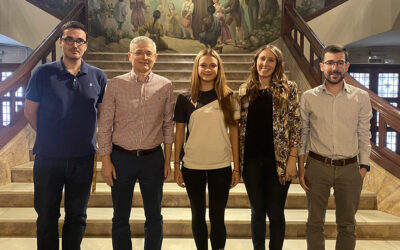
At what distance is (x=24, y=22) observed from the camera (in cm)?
675

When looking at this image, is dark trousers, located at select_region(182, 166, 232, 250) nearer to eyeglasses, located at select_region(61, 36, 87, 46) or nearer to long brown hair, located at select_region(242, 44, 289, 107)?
long brown hair, located at select_region(242, 44, 289, 107)

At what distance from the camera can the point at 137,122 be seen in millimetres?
2025

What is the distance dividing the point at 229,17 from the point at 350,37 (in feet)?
10.2

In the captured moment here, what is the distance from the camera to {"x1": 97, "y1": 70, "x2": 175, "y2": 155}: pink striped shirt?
6.57 ft

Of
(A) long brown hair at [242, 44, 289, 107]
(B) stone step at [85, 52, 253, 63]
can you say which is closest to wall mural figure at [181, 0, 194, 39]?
(B) stone step at [85, 52, 253, 63]

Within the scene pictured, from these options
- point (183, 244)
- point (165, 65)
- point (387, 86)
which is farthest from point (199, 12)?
point (183, 244)

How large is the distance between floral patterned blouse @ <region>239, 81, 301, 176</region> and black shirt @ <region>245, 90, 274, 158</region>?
26 mm

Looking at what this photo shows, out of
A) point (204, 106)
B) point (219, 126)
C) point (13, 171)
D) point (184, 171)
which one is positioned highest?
point (204, 106)

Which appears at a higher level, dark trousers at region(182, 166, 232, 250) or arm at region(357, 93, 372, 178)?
arm at region(357, 93, 372, 178)

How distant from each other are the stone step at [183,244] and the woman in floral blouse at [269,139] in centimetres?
77

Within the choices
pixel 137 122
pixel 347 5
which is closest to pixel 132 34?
pixel 347 5

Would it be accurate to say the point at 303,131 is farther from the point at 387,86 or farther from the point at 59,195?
the point at 387,86

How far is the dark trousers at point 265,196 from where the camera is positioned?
202cm

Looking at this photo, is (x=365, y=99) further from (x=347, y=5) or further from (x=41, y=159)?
(x=347, y=5)
